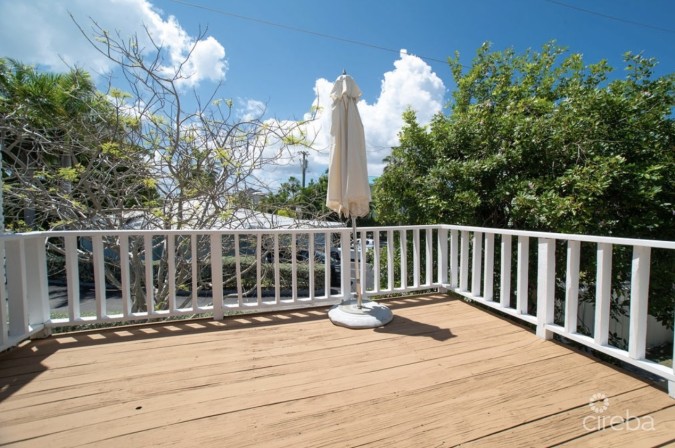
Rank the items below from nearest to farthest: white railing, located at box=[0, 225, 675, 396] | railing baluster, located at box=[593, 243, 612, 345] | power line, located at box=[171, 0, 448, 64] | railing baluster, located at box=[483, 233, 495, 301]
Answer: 1. white railing, located at box=[0, 225, 675, 396]
2. railing baluster, located at box=[593, 243, 612, 345]
3. railing baluster, located at box=[483, 233, 495, 301]
4. power line, located at box=[171, 0, 448, 64]

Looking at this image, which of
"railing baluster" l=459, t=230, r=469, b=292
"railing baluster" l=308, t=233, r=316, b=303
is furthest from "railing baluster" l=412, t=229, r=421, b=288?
"railing baluster" l=308, t=233, r=316, b=303

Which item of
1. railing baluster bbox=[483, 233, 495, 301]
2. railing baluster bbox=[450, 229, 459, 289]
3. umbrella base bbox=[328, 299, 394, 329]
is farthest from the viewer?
railing baluster bbox=[450, 229, 459, 289]

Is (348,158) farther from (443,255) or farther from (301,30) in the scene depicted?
(301,30)

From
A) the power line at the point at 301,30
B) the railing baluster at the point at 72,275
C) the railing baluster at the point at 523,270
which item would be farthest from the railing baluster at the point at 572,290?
the power line at the point at 301,30

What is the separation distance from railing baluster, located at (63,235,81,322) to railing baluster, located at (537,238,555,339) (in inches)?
150

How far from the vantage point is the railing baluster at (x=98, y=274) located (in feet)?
8.66

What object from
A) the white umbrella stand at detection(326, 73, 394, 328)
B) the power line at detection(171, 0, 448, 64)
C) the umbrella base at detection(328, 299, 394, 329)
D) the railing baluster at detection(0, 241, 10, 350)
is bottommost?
the umbrella base at detection(328, 299, 394, 329)

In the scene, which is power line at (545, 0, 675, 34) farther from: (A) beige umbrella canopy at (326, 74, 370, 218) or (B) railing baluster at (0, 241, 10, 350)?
(B) railing baluster at (0, 241, 10, 350)

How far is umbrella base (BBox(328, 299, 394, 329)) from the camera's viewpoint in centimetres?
279

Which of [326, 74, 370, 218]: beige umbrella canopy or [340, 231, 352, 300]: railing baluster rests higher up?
[326, 74, 370, 218]: beige umbrella canopy

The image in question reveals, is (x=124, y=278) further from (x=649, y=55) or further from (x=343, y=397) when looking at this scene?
(x=649, y=55)

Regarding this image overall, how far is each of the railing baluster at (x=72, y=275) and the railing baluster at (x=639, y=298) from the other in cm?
396

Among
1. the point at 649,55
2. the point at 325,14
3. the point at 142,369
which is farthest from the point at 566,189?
the point at 325,14

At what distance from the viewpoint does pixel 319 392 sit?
1.79 meters
